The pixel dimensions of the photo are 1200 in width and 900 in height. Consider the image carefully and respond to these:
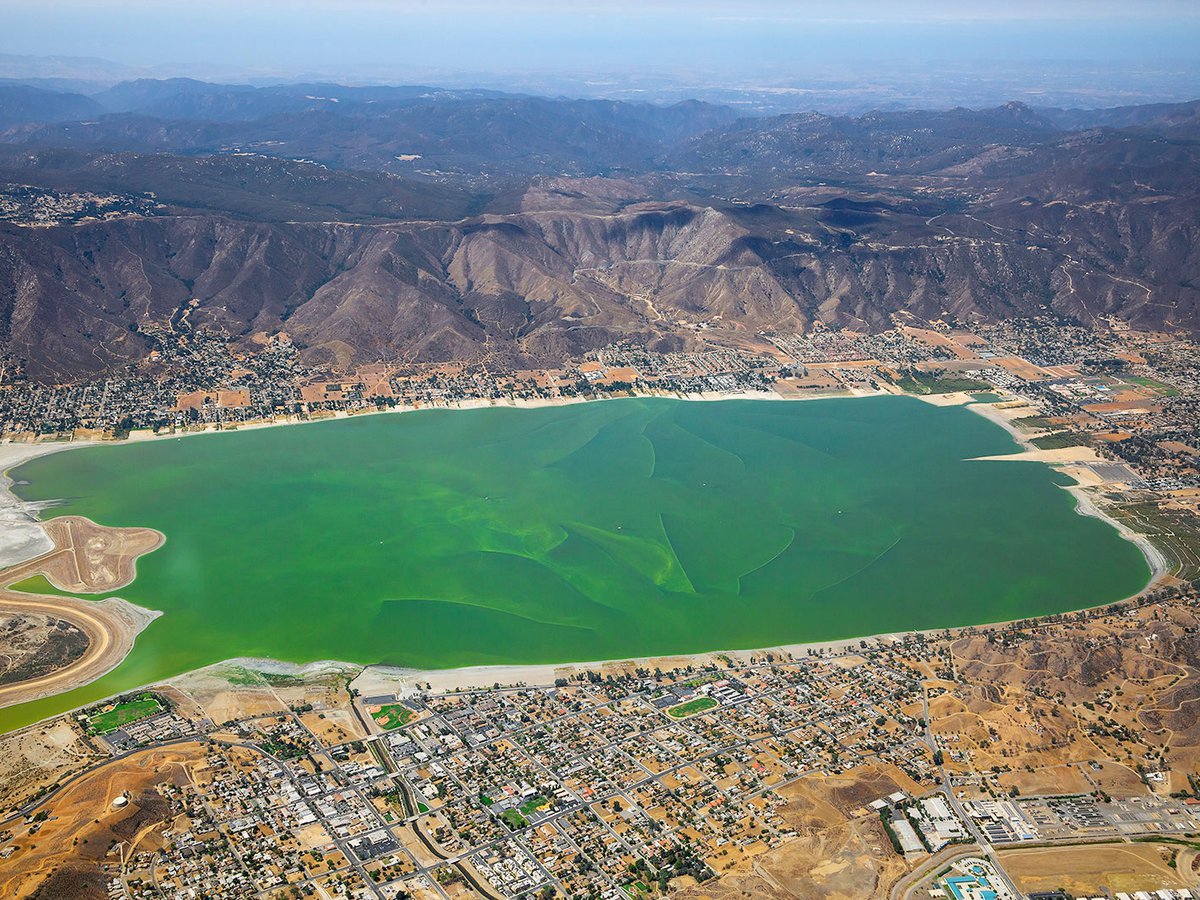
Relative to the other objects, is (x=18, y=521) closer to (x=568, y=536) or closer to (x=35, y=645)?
(x=35, y=645)

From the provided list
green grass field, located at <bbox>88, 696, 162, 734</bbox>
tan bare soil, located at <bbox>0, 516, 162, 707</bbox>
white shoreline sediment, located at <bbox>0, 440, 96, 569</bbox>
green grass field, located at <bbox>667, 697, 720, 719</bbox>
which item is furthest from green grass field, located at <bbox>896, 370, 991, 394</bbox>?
white shoreline sediment, located at <bbox>0, 440, 96, 569</bbox>

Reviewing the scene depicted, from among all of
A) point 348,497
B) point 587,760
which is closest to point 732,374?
point 348,497

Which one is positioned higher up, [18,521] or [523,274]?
[523,274]

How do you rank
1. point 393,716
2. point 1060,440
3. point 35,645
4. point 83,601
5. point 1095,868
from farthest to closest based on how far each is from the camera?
1. point 1060,440
2. point 83,601
3. point 35,645
4. point 393,716
5. point 1095,868

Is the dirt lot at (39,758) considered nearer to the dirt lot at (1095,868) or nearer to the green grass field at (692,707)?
the green grass field at (692,707)

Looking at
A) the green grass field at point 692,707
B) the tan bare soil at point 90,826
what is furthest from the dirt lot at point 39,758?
the green grass field at point 692,707

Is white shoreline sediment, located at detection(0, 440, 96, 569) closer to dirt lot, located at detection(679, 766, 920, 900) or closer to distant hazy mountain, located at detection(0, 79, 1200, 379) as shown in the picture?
distant hazy mountain, located at detection(0, 79, 1200, 379)

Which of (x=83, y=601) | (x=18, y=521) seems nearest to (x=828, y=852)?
(x=83, y=601)
